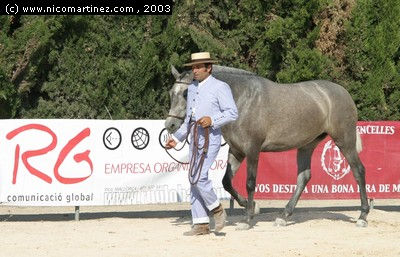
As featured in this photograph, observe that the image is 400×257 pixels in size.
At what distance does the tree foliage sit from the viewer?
18.7 metres

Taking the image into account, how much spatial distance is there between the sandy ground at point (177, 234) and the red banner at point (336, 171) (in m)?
0.37

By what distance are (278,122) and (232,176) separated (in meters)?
0.97

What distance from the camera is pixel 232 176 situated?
1358 cm

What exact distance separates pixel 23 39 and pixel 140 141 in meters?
4.42

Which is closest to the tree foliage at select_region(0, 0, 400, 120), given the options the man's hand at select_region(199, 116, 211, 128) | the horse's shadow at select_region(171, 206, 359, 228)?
the horse's shadow at select_region(171, 206, 359, 228)

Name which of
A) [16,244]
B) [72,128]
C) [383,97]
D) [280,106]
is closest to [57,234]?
[16,244]

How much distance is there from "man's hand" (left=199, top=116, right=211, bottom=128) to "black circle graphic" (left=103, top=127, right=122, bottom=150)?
10.6 feet

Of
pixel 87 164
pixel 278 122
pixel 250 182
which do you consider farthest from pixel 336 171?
pixel 87 164

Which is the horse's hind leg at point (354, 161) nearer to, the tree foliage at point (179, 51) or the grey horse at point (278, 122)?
the grey horse at point (278, 122)

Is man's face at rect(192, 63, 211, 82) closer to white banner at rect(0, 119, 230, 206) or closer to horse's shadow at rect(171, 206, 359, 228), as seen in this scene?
horse's shadow at rect(171, 206, 359, 228)

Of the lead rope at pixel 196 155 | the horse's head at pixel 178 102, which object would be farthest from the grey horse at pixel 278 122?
the lead rope at pixel 196 155

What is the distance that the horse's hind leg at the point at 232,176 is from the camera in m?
13.5

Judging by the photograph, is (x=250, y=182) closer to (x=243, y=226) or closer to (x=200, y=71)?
(x=243, y=226)

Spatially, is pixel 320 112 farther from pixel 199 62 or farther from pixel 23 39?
pixel 23 39
